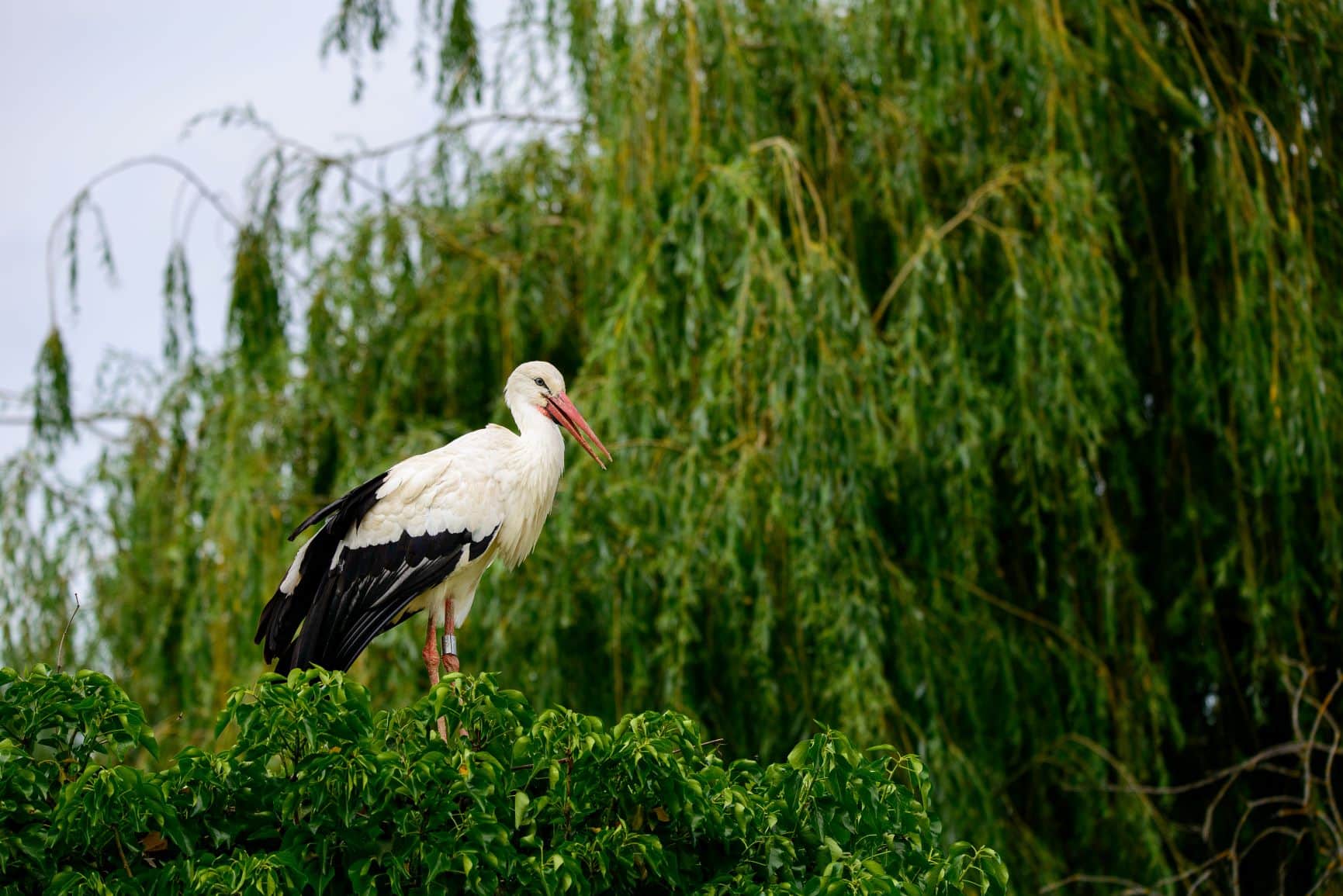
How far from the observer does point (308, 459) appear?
23.2 ft

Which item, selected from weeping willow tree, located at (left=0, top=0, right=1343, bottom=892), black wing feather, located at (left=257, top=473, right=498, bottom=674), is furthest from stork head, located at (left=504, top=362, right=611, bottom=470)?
weeping willow tree, located at (left=0, top=0, right=1343, bottom=892)

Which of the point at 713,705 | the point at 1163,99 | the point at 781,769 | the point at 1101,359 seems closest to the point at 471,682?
the point at 781,769

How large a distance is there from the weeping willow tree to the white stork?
124 centimetres

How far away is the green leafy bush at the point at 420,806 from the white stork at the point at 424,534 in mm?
1161

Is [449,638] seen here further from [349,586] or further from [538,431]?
[538,431]

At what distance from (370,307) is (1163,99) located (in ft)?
11.4

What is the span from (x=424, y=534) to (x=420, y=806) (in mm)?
1584

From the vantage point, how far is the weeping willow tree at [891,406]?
5773 millimetres

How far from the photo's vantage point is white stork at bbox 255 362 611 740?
4.25m

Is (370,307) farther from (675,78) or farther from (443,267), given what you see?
(675,78)

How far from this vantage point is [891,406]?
5.89 meters

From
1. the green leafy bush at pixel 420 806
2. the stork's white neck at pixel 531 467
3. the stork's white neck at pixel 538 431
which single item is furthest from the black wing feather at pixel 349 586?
the green leafy bush at pixel 420 806

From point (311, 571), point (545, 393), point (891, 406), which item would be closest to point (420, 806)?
point (311, 571)

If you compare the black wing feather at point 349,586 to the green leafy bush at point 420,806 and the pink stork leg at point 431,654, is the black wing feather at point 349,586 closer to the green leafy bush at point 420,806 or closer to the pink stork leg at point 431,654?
the pink stork leg at point 431,654
